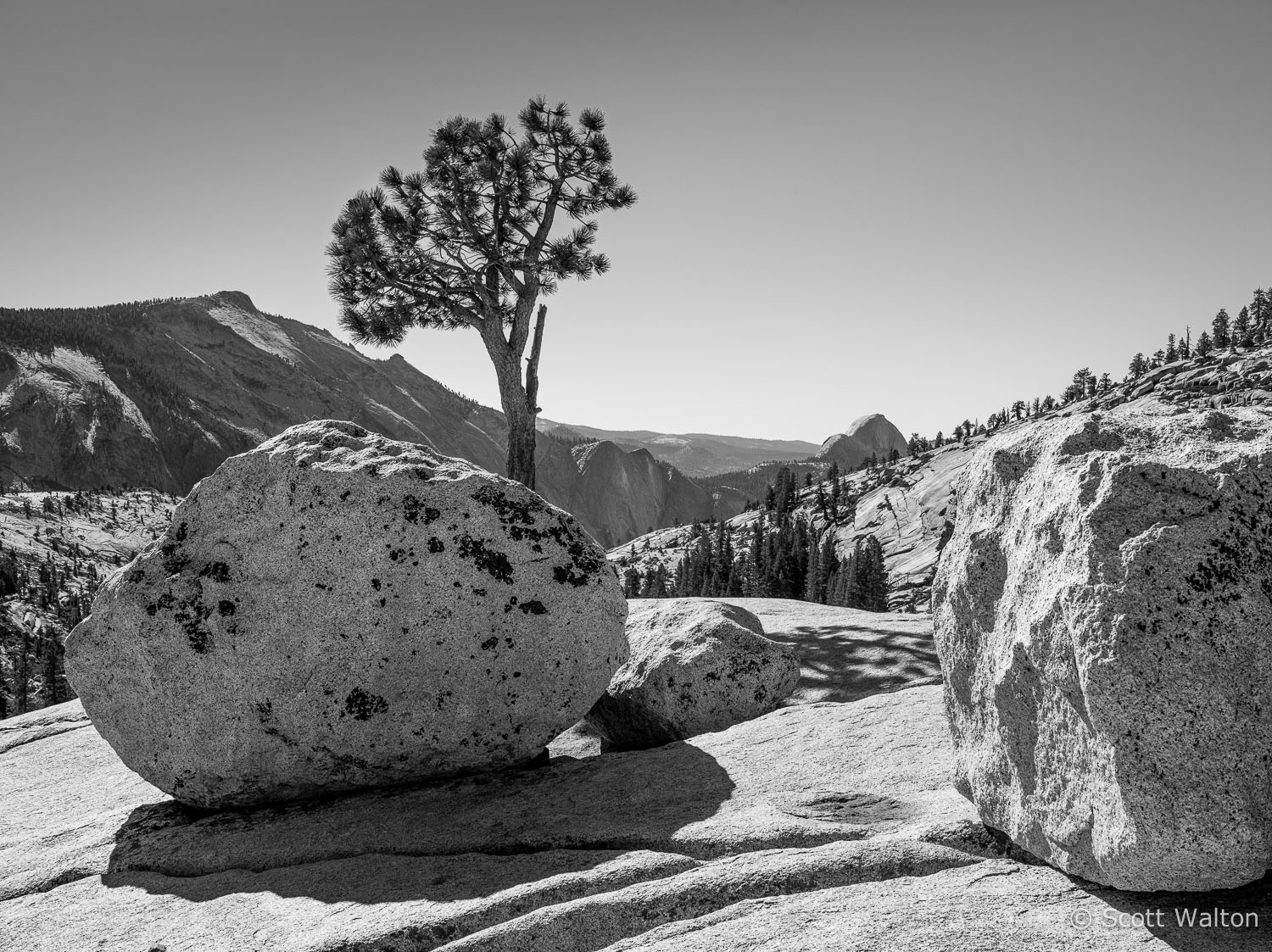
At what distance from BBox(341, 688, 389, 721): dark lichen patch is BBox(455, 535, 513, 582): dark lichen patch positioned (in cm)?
157

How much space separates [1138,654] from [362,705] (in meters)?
6.36

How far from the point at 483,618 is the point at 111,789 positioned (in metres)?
5.30

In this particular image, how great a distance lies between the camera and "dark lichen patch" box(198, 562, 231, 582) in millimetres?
7547

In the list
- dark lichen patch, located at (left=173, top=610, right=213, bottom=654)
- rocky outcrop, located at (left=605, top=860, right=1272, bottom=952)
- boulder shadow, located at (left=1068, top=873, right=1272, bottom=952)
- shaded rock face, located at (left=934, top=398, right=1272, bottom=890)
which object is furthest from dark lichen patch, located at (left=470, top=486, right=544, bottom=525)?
boulder shadow, located at (left=1068, top=873, right=1272, bottom=952)

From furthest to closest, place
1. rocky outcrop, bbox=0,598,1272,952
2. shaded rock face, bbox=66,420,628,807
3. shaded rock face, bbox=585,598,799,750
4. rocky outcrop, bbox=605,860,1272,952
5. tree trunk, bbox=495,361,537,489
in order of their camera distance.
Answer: tree trunk, bbox=495,361,537,489, shaded rock face, bbox=585,598,799,750, shaded rock face, bbox=66,420,628,807, rocky outcrop, bbox=0,598,1272,952, rocky outcrop, bbox=605,860,1272,952

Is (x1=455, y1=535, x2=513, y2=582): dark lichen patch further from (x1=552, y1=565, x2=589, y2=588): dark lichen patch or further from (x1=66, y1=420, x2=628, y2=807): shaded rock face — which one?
(x1=552, y1=565, x2=589, y2=588): dark lichen patch

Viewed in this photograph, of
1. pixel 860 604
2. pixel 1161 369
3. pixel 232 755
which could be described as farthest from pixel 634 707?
pixel 1161 369

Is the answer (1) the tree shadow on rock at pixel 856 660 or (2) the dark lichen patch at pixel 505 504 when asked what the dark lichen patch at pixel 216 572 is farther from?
(1) the tree shadow on rock at pixel 856 660

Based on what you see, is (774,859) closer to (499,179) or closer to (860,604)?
(499,179)

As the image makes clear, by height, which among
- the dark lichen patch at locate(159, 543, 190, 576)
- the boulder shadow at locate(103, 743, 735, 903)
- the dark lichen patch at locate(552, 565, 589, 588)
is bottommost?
the boulder shadow at locate(103, 743, 735, 903)

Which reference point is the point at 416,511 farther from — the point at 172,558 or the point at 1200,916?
the point at 1200,916

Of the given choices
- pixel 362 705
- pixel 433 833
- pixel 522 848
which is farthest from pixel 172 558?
pixel 522 848

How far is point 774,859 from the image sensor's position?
16.1 feet

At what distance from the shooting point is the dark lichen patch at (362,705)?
7.42m
